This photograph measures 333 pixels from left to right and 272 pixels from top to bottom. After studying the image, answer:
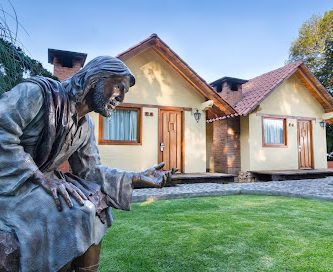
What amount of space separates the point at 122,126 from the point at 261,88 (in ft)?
22.5

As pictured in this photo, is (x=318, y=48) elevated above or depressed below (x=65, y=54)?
above

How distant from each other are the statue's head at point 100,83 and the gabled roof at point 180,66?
26.8ft

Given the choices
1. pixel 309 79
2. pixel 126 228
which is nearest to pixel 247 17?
pixel 309 79

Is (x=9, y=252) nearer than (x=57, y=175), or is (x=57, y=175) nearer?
(x=9, y=252)

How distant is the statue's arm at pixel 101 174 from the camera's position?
1.91 m

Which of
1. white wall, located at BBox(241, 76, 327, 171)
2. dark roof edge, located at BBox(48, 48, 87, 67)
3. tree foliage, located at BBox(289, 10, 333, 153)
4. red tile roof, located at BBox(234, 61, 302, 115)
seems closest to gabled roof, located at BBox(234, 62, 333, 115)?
red tile roof, located at BBox(234, 61, 302, 115)

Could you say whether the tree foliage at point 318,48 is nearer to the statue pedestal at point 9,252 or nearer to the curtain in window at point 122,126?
the curtain in window at point 122,126

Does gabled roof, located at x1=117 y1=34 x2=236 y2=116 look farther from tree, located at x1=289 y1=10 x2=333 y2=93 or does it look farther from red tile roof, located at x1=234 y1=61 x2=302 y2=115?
tree, located at x1=289 y1=10 x2=333 y2=93

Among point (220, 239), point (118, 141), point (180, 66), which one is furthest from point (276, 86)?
point (220, 239)

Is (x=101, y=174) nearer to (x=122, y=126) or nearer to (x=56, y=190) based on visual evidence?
(x=56, y=190)

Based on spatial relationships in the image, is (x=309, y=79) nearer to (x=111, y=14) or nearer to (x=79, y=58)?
(x=111, y=14)

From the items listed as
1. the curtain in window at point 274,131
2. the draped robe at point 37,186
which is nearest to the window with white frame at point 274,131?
the curtain in window at point 274,131

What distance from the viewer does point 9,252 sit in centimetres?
134

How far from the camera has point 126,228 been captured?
428 cm
